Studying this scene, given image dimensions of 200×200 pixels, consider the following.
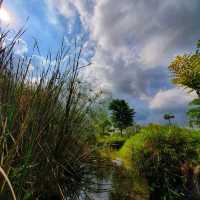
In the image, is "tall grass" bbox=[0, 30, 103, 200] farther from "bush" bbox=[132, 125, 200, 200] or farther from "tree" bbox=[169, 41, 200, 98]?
"tree" bbox=[169, 41, 200, 98]

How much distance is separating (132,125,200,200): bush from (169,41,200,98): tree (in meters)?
1.63

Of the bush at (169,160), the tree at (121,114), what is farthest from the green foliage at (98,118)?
the tree at (121,114)

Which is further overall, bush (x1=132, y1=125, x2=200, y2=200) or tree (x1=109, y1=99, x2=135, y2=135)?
tree (x1=109, y1=99, x2=135, y2=135)

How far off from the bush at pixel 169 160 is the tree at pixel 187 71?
1.63 meters

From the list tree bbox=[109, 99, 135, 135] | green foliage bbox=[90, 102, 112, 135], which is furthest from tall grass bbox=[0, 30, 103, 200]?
tree bbox=[109, 99, 135, 135]

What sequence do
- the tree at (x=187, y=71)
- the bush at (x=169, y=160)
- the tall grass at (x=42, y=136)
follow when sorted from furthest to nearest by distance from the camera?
the tree at (x=187, y=71)
the bush at (x=169, y=160)
the tall grass at (x=42, y=136)

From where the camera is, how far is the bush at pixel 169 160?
13.6ft

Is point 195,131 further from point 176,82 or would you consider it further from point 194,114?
point 176,82

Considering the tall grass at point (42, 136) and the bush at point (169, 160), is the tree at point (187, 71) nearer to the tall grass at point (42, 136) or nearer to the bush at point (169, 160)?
the bush at point (169, 160)

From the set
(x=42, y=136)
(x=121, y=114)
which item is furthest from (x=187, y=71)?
(x=121, y=114)

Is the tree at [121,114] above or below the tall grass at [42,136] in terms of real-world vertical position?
above

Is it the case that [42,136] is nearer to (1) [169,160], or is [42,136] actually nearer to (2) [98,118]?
(1) [169,160]

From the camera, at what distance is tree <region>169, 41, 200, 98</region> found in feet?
19.5

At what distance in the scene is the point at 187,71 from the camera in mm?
6141
